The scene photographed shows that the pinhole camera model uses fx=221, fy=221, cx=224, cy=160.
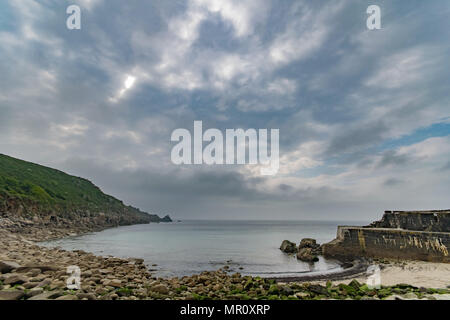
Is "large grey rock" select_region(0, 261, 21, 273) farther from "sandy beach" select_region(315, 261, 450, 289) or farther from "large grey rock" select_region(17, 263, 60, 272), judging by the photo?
"sandy beach" select_region(315, 261, 450, 289)

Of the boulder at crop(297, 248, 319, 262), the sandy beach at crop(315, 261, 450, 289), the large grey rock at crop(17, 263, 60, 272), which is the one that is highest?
the large grey rock at crop(17, 263, 60, 272)

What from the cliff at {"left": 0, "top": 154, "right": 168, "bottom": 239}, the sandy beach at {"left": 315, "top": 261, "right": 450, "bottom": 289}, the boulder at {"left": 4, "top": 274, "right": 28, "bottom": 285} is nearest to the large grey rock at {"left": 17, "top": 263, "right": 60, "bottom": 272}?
the boulder at {"left": 4, "top": 274, "right": 28, "bottom": 285}

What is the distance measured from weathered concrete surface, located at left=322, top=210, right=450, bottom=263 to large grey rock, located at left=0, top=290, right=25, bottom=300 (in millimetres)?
35127

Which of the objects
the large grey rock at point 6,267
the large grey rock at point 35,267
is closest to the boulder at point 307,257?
the large grey rock at point 35,267

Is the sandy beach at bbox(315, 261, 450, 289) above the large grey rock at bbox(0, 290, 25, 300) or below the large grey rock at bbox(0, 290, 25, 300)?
below

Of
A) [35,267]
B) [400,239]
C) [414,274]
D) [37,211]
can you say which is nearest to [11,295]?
[35,267]

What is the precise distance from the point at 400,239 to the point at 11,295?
118ft

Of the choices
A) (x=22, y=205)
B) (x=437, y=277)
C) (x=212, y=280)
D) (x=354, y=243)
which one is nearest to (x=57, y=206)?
(x=22, y=205)

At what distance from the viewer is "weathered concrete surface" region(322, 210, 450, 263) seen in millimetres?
24766

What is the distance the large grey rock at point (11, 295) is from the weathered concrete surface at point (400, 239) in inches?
1383

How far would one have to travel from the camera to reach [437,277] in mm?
18297
